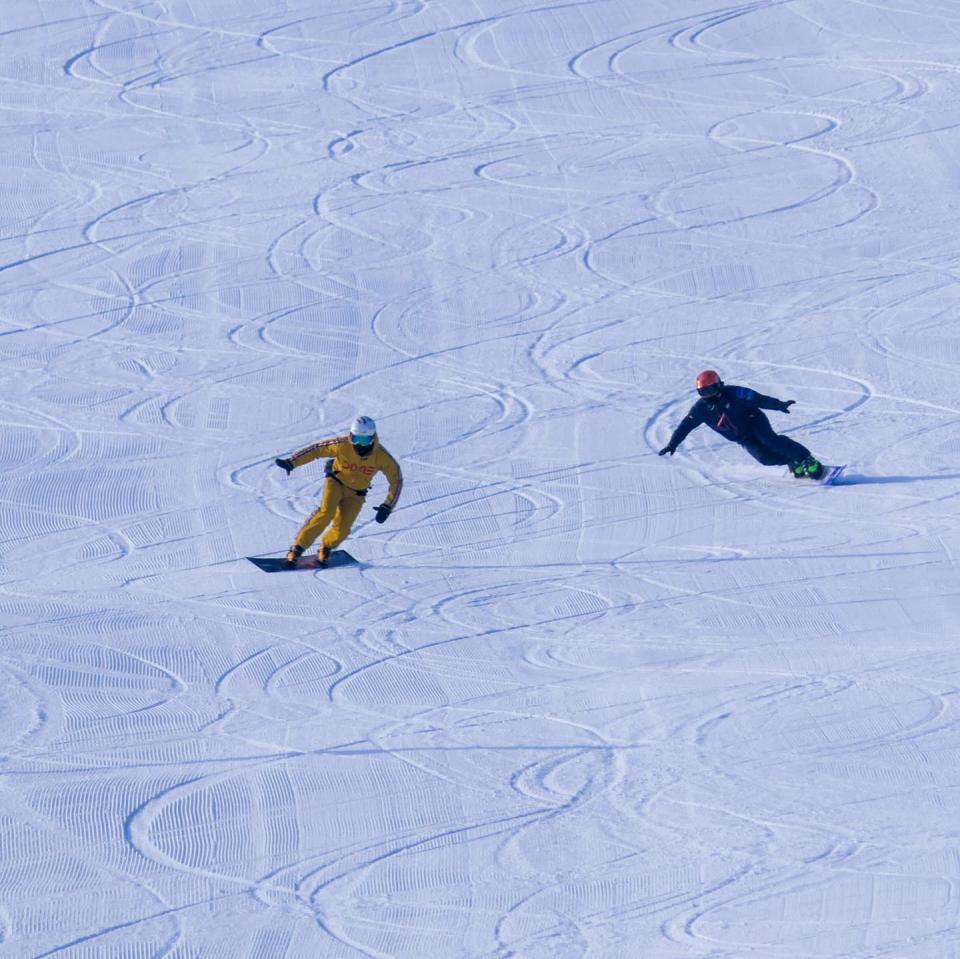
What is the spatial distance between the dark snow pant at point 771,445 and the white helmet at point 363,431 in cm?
284

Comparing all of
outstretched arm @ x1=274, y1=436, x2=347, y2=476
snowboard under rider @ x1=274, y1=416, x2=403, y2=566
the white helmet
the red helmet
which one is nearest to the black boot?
snowboard under rider @ x1=274, y1=416, x2=403, y2=566

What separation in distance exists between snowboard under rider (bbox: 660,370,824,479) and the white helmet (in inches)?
94.6

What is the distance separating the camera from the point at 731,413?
37.4ft

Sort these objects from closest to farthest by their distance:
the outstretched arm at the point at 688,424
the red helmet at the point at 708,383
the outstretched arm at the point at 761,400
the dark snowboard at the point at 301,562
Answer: the dark snowboard at the point at 301,562 < the red helmet at the point at 708,383 < the outstretched arm at the point at 761,400 < the outstretched arm at the point at 688,424

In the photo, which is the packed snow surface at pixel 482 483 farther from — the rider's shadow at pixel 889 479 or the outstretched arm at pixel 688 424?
the outstretched arm at pixel 688 424

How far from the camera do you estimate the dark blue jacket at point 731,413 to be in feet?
37.2

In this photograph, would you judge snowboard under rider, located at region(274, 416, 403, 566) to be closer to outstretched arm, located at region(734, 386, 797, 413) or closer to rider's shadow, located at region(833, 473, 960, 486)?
outstretched arm, located at region(734, 386, 797, 413)

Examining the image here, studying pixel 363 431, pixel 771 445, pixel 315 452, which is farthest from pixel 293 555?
pixel 771 445

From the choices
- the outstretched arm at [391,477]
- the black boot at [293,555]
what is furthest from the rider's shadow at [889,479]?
the black boot at [293,555]

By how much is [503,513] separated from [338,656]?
8.91ft

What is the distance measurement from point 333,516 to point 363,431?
0.64 m

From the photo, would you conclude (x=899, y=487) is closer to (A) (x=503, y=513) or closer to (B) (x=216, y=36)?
(A) (x=503, y=513)

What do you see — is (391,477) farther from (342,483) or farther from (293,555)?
(293,555)

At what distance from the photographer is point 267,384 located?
540 inches
